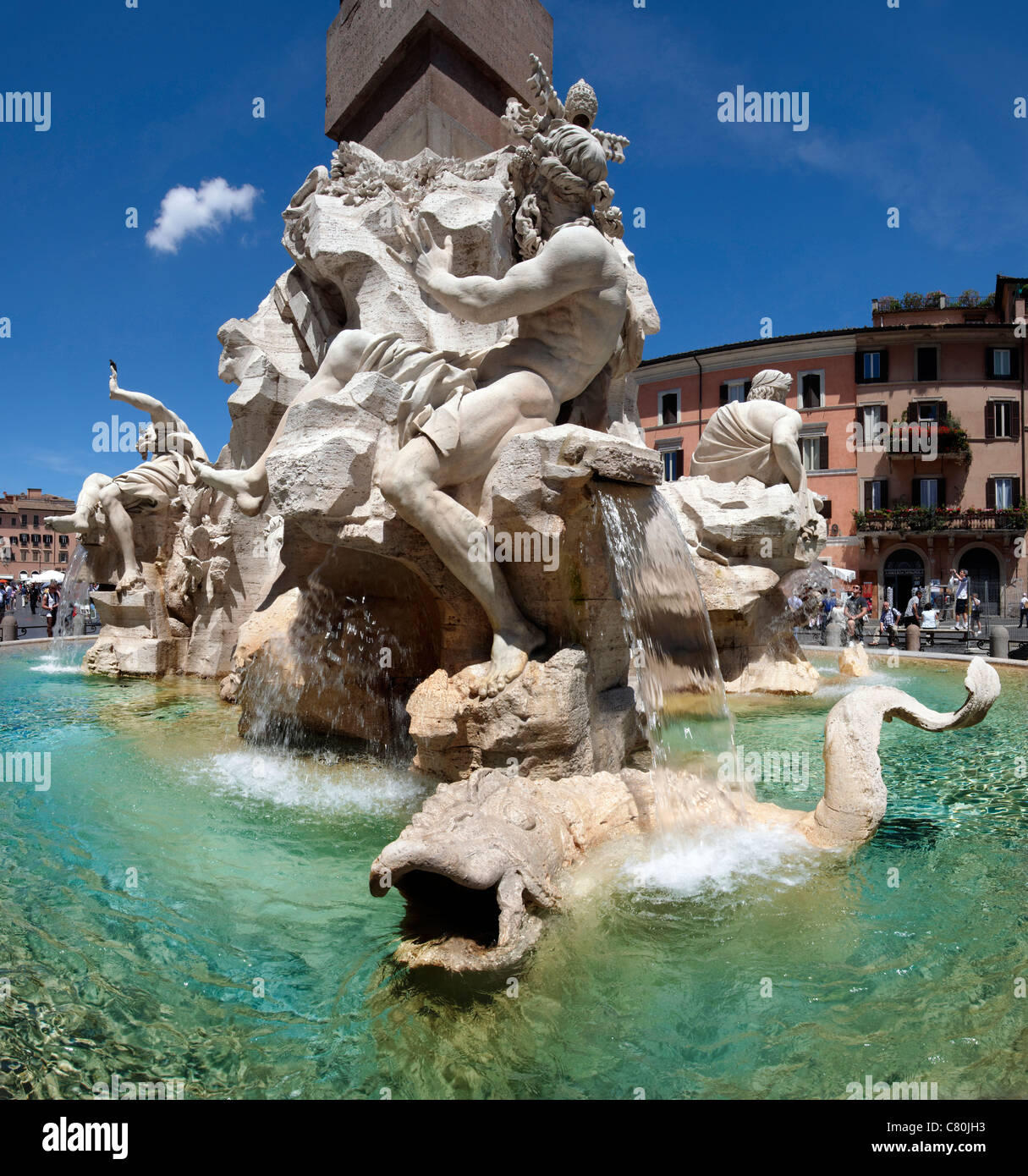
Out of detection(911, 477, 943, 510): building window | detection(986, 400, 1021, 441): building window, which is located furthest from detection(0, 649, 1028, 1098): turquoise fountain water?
detection(986, 400, 1021, 441): building window

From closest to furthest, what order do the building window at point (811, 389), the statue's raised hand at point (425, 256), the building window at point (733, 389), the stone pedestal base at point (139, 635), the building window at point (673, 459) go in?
the statue's raised hand at point (425, 256) < the stone pedestal base at point (139, 635) < the building window at point (811, 389) < the building window at point (733, 389) < the building window at point (673, 459)

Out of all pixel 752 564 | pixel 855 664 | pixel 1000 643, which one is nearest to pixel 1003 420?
pixel 1000 643

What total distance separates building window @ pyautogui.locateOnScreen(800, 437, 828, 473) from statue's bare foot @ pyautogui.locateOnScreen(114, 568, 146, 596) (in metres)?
27.0

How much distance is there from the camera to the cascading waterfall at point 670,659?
3549mm

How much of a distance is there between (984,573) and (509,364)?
101ft

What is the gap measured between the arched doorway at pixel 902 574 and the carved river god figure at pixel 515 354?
95.0 ft

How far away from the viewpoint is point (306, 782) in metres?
4.31

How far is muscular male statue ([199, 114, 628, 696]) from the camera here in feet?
11.8

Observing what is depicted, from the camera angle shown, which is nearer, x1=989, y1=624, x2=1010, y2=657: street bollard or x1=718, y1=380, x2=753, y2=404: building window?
x1=989, y1=624, x2=1010, y2=657: street bollard

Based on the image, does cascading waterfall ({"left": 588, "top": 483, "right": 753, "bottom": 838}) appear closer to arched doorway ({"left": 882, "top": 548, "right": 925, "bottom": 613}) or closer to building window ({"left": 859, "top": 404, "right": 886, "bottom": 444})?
building window ({"left": 859, "top": 404, "right": 886, "bottom": 444})

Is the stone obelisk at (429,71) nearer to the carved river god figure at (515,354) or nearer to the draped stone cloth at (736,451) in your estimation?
the carved river god figure at (515,354)

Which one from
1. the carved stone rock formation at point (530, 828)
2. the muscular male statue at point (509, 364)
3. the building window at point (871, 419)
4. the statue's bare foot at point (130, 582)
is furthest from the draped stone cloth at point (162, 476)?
the building window at point (871, 419)

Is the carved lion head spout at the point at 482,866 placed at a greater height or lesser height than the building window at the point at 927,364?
lesser
